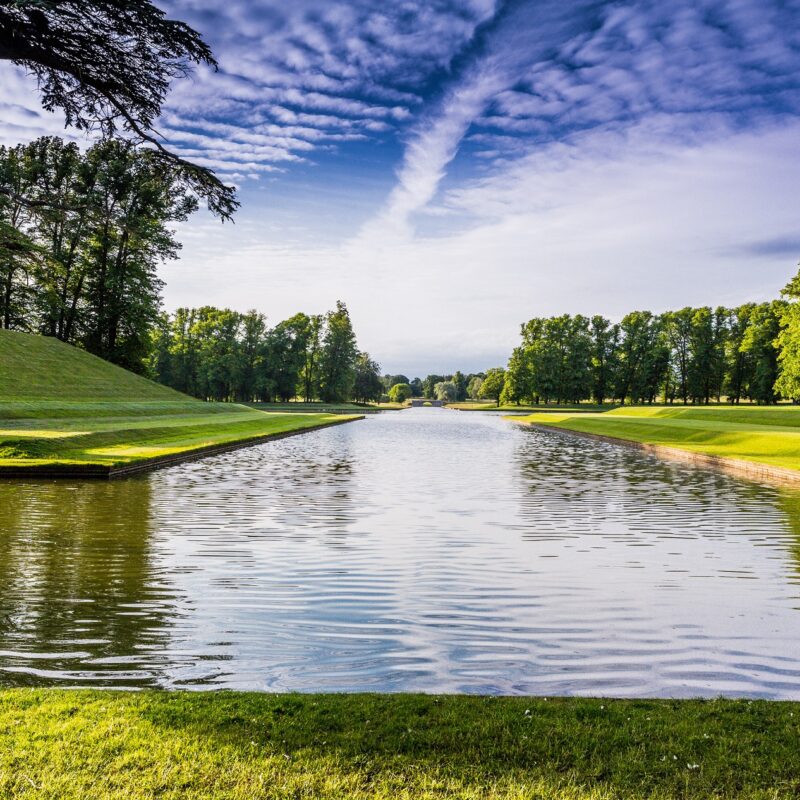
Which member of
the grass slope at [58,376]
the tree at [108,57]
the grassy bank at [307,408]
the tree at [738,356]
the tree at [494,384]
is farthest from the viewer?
the tree at [494,384]

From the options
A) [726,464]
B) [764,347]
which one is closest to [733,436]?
[726,464]

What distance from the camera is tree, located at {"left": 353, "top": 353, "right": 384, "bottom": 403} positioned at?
125938mm

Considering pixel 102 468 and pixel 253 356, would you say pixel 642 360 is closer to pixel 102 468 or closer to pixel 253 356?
pixel 253 356

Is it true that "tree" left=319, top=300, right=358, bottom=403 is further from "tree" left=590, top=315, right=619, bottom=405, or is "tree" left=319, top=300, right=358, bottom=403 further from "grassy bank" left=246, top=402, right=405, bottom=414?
"tree" left=590, top=315, right=619, bottom=405

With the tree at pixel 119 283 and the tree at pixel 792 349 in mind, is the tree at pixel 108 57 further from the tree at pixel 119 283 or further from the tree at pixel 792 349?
the tree at pixel 792 349

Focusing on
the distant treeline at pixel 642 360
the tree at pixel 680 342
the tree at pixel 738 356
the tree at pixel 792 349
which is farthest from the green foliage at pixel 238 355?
the tree at pixel 792 349

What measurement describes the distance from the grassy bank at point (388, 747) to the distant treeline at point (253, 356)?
286 feet

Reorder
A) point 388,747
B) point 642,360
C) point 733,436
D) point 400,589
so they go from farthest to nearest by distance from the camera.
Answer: point 642,360 → point 733,436 → point 400,589 → point 388,747

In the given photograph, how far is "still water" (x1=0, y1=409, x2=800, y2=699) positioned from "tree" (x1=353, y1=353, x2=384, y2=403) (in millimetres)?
112189

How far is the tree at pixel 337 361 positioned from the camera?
327ft

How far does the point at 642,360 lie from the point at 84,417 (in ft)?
271

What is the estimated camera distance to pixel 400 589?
22.1 feet

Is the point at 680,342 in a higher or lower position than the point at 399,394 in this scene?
higher

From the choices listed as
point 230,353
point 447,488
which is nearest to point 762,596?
point 447,488
